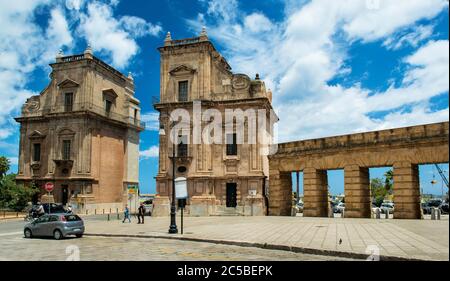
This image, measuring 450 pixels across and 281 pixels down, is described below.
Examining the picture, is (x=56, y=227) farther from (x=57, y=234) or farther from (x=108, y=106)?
(x=108, y=106)

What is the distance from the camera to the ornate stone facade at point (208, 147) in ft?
122

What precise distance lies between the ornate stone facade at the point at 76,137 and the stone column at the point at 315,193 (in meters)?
25.5

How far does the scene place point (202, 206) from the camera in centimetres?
3688

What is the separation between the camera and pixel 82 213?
1753 inches

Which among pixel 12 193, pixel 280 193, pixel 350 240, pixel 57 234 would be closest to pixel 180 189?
pixel 57 234

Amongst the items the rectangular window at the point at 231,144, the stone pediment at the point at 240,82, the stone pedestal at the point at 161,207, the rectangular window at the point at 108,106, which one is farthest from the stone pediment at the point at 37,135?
the stone pediment at the point at 240,82

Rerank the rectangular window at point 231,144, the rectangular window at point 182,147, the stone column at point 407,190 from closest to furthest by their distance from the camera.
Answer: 1. the stone column at point 407,190
2. the rectangular window at point 231,144
3. the rectangular window at point 182,147

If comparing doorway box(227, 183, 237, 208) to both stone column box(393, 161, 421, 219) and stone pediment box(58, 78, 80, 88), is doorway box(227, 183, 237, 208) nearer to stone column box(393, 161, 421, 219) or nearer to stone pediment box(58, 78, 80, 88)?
stone column box(393, 161, 421, 219)

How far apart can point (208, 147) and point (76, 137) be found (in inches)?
700

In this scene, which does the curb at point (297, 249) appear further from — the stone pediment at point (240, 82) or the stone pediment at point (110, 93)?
the stone pediment at point (110, 93)

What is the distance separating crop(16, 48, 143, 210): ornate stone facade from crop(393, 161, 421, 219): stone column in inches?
1279

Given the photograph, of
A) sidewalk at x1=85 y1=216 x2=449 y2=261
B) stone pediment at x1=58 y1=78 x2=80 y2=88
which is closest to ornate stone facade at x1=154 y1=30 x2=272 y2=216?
stone pediment at x1=58 y1=78 x2=80 y2=88

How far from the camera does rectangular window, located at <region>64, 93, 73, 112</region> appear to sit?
4844 centimetres

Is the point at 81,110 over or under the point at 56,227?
over
